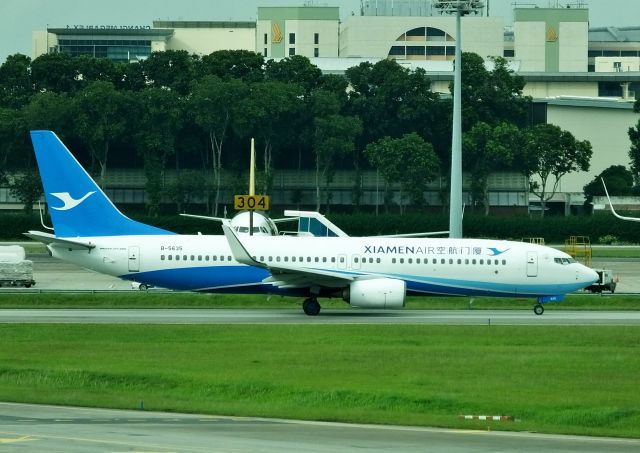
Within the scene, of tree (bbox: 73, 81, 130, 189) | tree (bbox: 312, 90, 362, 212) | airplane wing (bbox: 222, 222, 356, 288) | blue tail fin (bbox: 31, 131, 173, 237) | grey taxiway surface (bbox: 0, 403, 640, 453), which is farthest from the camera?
tree (bbox: 312, 90, 362, 212)

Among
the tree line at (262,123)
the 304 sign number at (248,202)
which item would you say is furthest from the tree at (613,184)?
the 304 sign number at (248,202)

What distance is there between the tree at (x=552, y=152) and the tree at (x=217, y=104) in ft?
92.0

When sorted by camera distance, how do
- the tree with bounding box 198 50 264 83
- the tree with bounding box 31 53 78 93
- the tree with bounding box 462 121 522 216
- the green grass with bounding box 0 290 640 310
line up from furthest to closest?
the tree with bounding box 198 50 264 83 → the tree with bounding box 31 53 78 93 → the tree with bounding box 462 121 522 216 → the green grass with bounding box 0 290 640 310

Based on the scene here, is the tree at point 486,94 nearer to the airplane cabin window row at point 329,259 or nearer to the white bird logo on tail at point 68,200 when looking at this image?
the airplane cabin window row at point 329,259

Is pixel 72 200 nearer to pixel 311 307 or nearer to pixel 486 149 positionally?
pixel 311 307

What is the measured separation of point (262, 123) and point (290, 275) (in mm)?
76314

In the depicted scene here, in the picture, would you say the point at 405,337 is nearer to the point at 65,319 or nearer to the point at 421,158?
the point at 65,319

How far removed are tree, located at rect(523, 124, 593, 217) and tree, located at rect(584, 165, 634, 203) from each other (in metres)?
3.93

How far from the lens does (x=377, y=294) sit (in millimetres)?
51844

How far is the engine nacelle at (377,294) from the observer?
51.8 m

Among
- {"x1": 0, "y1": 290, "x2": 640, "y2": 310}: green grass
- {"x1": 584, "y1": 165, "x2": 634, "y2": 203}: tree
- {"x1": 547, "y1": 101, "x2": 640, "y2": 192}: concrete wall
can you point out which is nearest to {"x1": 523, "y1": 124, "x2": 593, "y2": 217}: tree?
{"x1": 584, "y1": 165, "x2": 634, "y2": 203}: tree

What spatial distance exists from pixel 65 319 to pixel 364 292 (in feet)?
37.0

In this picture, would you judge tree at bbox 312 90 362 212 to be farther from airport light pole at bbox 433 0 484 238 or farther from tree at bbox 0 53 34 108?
airport light pole at bbox 433 0 484 238

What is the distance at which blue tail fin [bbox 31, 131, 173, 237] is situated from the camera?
55.0 meters
